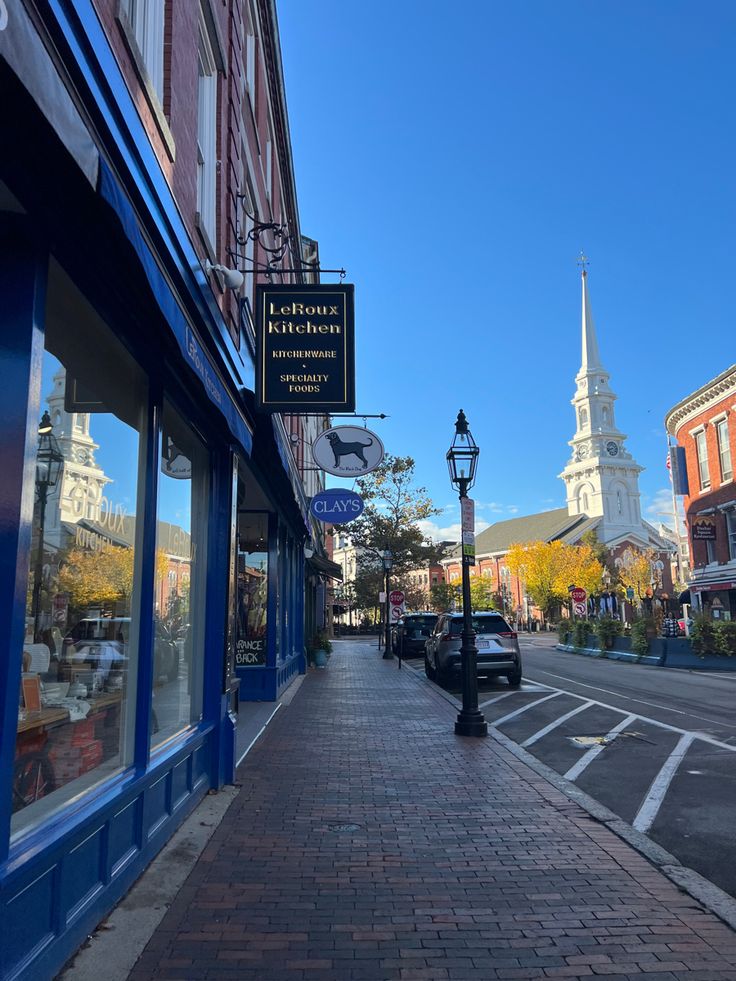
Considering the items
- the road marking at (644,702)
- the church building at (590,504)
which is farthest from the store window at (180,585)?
the church building at (590,504)

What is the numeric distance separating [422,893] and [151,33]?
21.5 feet

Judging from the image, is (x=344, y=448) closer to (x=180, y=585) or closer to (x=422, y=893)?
(x=180, y=585)

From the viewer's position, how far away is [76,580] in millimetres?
4309

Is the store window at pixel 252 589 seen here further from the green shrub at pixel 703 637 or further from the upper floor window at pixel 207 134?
the green shrub at pixel 703 637

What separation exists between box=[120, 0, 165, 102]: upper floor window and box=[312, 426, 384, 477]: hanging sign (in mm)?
5573

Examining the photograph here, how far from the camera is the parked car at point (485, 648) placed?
16453 mm

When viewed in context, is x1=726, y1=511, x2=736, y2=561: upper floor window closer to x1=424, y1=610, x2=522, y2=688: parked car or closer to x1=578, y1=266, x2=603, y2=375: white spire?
x1=424, y1=610, x2=522, y2=688: parked car

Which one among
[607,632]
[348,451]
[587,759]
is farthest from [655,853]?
[607,632]

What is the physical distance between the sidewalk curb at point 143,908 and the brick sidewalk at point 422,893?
0.07 m

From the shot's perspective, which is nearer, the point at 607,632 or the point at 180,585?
the point at 180,585

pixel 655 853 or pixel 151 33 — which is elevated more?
pixel 151 33

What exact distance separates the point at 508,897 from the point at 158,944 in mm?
2041

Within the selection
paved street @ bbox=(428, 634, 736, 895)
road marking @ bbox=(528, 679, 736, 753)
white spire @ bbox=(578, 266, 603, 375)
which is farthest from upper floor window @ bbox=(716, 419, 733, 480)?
white spire @ bbox=(578, 266, 603, 375)

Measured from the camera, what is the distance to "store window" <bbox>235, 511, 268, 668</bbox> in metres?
13.3
